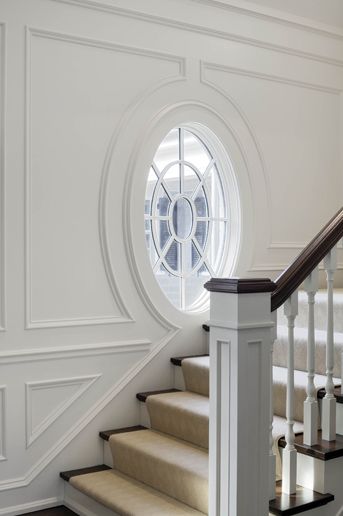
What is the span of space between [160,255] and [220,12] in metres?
1.59

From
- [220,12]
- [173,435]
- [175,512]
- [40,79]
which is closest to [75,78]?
[40,79]

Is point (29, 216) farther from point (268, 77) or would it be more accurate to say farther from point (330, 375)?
point (268, 77)

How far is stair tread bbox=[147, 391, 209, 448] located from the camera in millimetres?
3646

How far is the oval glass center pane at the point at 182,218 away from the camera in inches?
178

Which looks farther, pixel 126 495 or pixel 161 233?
pixel 161 233

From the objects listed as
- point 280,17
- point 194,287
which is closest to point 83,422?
point 194,287

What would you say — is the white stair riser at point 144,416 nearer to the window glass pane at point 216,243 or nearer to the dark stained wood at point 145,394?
the dark stained wood at point 145,394

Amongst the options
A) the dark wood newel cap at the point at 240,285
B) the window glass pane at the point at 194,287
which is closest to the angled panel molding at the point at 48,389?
the window glass pane at the point at 194,287

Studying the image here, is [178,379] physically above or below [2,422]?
above

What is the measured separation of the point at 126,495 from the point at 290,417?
1.09 meters

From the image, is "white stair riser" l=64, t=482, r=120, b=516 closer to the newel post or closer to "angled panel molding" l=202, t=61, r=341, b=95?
the newel post

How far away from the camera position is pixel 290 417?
2855 mm

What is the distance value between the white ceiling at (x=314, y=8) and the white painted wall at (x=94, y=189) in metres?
0.11

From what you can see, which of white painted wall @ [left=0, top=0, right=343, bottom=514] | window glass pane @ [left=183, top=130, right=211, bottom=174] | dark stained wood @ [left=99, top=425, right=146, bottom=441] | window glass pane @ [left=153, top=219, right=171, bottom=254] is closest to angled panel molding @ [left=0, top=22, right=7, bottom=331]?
white painted wall @ [left=0, top=0, right=343, bottom=514]
